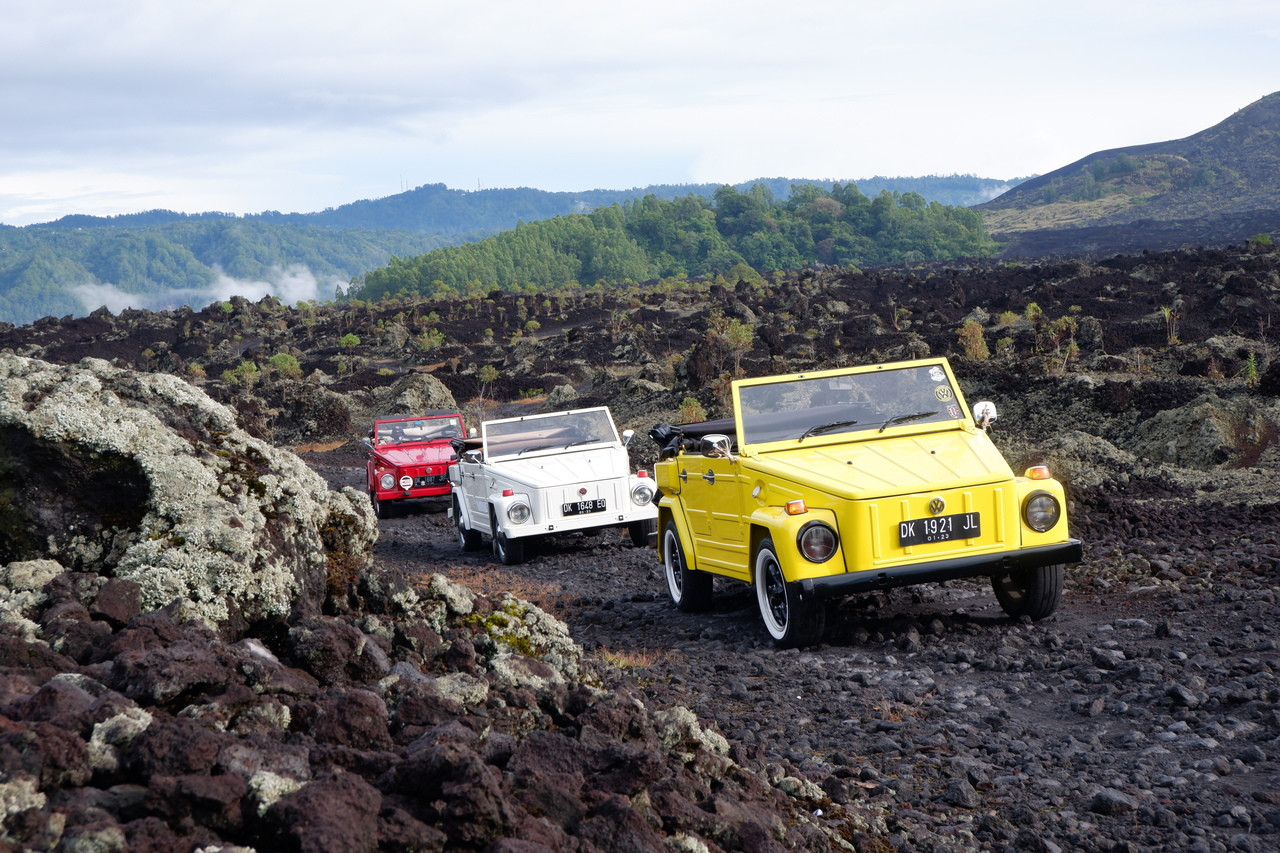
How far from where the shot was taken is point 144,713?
363 centimetres

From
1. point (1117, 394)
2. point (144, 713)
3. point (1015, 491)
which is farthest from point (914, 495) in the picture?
point (1117, 394)

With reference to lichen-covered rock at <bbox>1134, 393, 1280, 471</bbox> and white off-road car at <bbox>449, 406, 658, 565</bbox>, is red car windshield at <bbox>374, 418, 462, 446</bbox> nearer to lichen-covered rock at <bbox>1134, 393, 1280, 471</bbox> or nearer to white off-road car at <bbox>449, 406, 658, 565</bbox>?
white off-road car at <bbox>449, 406, 658, 565</bbox>

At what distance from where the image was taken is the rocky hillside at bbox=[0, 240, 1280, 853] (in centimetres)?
339

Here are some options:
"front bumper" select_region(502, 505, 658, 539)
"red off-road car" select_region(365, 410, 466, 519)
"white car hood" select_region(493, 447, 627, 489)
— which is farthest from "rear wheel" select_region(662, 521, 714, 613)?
"red off-road car" select_region(365, 410, 466, 519)

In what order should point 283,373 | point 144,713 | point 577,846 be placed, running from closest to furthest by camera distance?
point 577,846, point 144,713, point 283,373

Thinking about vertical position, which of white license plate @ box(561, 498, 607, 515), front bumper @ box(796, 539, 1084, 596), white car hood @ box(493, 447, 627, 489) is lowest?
white license plate @ box(561, 498, 607, 515)

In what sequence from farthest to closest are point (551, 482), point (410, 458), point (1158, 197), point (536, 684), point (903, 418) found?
point (1158, 197) → point (410, 458) → point (551, 482) → point (903, 418) → point (536, 684)

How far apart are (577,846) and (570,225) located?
503 feet

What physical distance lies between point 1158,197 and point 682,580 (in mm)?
149597

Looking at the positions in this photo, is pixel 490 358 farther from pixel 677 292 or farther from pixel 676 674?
pixel 676 674

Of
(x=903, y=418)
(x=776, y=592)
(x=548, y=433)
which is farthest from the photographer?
(x=548, y=433)

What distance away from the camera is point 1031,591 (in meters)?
7.78

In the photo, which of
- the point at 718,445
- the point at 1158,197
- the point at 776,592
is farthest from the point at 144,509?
the point at 1158,197

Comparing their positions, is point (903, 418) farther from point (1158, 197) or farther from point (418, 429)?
point (1158, 197)
